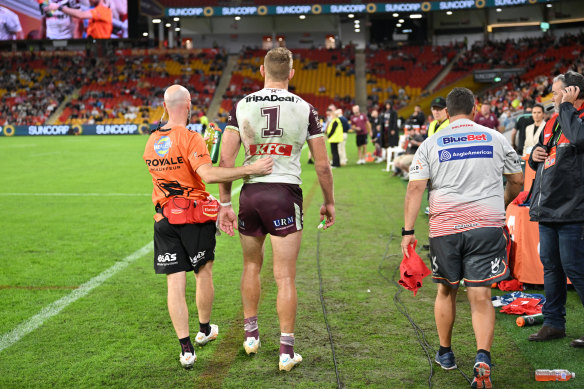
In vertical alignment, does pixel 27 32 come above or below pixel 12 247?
above

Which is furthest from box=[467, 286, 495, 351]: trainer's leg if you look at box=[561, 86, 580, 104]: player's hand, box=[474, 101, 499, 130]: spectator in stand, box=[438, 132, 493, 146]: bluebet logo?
box=[474, 101, 499, 130]: spectator in stand

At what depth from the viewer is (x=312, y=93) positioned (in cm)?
5216

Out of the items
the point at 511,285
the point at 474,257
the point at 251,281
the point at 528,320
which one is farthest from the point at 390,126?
the point at 474,257

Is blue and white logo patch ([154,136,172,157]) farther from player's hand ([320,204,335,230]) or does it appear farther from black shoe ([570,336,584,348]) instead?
black shoe ([570,336,584,348])

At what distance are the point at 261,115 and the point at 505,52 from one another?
50.0m

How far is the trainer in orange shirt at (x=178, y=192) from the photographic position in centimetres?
435

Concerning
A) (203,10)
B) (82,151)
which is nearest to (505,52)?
(203,10)

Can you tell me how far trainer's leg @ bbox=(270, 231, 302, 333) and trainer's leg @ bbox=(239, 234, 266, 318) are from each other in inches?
5.8

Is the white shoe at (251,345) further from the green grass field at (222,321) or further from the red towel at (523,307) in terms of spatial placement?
the red towel at (523,307)

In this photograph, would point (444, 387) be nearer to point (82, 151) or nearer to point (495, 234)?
point (495, 234)

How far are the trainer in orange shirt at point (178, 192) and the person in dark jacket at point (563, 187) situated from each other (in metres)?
2.42

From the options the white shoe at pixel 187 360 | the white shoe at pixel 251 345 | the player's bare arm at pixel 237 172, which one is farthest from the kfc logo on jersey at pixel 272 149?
the white shoe at pixel 187 360

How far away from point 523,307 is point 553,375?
5.13 ft

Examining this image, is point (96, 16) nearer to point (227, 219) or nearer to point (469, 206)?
point (227, 219)
